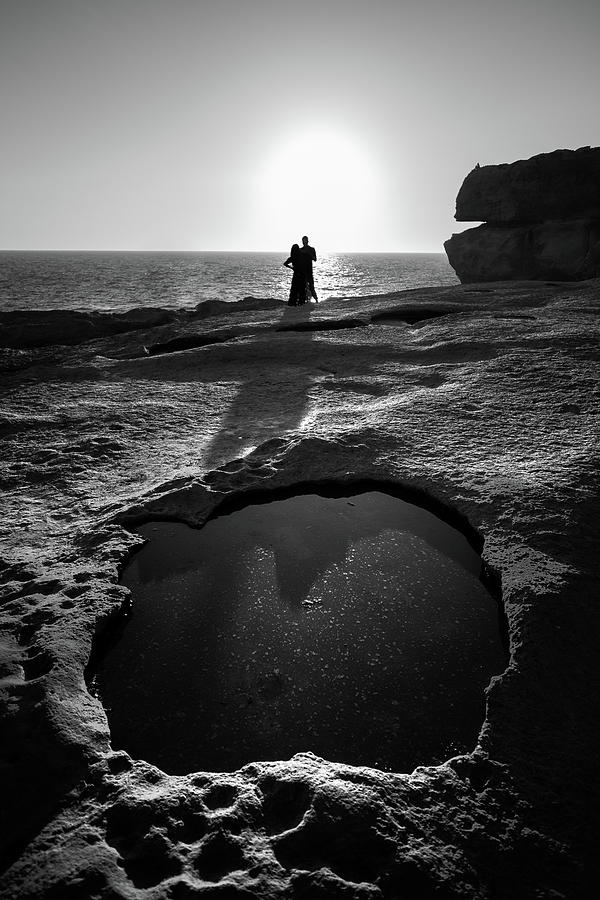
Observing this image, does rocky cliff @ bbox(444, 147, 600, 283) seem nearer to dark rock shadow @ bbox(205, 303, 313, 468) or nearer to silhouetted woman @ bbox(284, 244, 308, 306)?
silhouetted woman @ bbox(284, 244, 308, 306)

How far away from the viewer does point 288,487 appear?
349cm

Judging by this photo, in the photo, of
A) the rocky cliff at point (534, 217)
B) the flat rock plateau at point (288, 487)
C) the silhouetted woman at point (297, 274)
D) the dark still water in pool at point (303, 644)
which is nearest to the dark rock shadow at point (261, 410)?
the flat rock plateau at point (288, 487)

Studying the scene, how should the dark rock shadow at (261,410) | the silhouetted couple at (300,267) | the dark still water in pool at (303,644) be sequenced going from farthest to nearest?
the silhouetted couple at (300,267)
the dark rock shadow at (261,410)
the dark still water in pool at (303,644)

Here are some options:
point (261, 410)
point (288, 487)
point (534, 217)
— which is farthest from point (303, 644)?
point (534, 217)

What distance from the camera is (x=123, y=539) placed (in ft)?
9.71

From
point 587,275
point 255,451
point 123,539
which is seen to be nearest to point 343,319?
point 255,451

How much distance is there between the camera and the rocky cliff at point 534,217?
2175 centimetres

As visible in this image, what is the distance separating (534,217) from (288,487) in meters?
25.4

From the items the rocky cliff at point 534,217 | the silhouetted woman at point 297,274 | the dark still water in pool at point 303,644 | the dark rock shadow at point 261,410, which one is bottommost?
the dark still water in pool at point 303,644

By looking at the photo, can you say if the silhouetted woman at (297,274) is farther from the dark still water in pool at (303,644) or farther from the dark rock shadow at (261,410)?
the dark still water in pool at (303,644)

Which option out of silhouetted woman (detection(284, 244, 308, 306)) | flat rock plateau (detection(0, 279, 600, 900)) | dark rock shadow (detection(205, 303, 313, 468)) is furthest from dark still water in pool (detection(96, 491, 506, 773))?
silhouetted woman (detection(284, 244, 308, 306))

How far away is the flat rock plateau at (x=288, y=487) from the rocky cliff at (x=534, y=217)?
19.3 metres

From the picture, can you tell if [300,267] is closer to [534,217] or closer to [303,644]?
[303,644]

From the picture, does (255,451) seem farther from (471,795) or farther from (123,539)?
(471,795)
